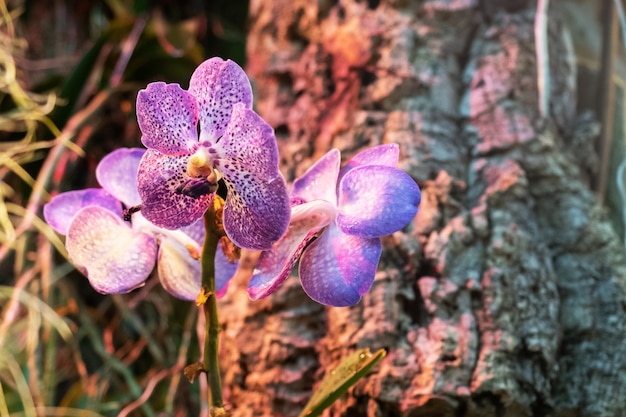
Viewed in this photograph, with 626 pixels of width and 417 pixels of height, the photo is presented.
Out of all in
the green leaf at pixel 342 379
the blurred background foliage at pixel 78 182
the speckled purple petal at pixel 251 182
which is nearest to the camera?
the speckled purple petal at pixel 251 182

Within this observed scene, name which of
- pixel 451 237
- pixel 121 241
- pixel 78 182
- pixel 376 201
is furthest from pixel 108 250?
pixel 78 182

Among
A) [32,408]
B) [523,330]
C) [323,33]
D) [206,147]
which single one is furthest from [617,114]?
[32,408]

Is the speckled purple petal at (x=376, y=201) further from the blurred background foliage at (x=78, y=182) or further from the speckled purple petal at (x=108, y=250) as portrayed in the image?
the blurred background foliage at (x=78, y=182)

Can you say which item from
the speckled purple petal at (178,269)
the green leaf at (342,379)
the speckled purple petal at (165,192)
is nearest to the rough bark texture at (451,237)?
the green leaf at (342,379)

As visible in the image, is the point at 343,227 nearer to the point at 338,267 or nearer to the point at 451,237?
the point at 338,267

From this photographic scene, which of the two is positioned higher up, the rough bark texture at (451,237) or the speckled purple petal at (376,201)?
the speckled purple petal at (376,201)

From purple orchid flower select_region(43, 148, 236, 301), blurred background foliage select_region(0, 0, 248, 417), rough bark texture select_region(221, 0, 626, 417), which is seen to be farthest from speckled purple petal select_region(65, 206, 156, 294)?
blurred background foliage select_region(0, 0, 248, 417)
